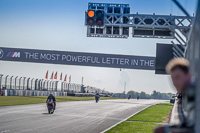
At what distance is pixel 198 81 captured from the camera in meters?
3.07

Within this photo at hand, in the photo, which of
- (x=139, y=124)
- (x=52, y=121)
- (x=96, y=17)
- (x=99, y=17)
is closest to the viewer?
(x=99, y=17)

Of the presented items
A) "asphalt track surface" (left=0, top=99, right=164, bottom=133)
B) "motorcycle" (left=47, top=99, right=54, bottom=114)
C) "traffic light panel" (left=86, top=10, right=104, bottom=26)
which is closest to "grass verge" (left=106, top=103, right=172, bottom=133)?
"asphalt track surface" (left=0, top=99, right=164, bottom=133)

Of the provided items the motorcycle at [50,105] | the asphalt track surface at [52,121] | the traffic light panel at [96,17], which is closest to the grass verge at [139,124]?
the asphalt track surface at [52,121]

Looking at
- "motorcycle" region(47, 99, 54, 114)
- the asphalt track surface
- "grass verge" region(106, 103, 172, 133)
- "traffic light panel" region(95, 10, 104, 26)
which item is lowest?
"grass verge" region(106, 103, 172, 133)

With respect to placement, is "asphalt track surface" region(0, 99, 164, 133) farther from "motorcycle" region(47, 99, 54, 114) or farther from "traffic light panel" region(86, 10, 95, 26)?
"traffic light panel" region(86, 10, 95, 26)

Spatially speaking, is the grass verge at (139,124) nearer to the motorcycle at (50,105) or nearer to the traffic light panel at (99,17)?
the traffic light panel at (99,17)

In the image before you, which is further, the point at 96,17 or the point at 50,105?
the point at 50,105

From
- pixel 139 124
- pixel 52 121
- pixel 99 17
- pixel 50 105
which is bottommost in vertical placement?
pixel 139 124

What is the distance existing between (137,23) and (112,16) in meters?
1.60

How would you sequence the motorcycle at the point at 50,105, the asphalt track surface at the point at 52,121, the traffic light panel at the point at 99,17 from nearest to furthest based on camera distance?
→ the traffic light panel at the point at 99,17
the asphalt track surface at the point at 52,121
the motorcycle at the point at 50,105

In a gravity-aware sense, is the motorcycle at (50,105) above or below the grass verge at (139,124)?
above

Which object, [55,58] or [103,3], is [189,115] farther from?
[55,58]

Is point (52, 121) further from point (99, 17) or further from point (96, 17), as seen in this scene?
point (99, 17)

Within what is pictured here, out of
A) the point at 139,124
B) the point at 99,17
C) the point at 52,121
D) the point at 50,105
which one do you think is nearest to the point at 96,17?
the point at 99,17
